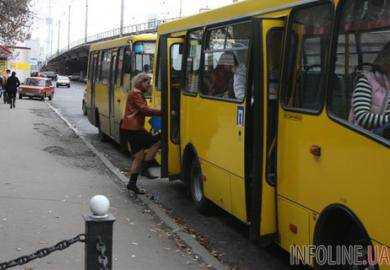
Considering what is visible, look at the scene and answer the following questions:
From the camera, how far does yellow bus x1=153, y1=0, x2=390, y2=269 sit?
4.61 m

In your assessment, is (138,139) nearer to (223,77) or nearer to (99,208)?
Result: (223,77)

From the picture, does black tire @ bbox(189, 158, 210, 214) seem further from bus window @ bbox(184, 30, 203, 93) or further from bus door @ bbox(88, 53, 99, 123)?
bus door @ bbox(88, 53, 99, 123)

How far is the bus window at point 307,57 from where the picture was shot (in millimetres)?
5320

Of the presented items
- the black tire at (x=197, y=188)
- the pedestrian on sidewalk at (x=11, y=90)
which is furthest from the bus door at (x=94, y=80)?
the pedestrian on sidewalk at (x=11, y=90)

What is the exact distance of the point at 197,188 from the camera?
355 inches

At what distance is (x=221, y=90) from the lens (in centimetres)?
767

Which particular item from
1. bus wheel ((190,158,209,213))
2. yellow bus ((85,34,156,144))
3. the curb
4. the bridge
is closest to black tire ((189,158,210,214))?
bus wheel ((190,158,209,213))

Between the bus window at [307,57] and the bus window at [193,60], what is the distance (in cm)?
288

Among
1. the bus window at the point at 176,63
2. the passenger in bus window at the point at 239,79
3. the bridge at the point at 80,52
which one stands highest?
the bridge at the point at 80,52

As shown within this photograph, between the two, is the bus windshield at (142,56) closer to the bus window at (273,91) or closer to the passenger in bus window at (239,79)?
the passenger in bus window at (239,79)

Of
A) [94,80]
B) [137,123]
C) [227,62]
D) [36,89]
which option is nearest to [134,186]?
[137,123]

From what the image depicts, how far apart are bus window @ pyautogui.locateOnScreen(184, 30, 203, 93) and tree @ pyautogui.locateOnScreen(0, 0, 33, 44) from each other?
636 inches

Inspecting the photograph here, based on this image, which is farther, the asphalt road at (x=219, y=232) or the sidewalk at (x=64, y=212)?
the asphalt road at (x=219, y=232)

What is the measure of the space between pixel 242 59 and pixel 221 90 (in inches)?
29.4
